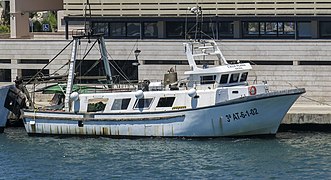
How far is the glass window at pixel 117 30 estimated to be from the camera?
67438 millimetres

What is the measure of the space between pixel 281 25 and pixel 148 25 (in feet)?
26.1

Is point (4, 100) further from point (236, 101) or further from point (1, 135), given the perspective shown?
point (236, 101)

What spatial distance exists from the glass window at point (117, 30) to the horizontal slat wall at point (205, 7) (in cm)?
106

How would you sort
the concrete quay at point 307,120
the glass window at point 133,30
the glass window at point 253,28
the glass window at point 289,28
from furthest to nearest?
the glass window at point 133,30
the glass window at point 253,28
the glass window at point 289,28
the concrete quay at point 307,120

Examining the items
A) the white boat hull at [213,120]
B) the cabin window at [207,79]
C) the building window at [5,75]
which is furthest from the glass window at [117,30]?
the cabin window at [207,79]

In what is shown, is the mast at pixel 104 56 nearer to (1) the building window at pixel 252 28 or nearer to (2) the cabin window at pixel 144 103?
(2) the cabin window at pixel 144 103

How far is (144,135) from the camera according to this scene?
55.0m

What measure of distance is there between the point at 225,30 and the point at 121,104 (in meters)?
12.7

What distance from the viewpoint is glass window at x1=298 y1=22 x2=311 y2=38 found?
64.3 metres

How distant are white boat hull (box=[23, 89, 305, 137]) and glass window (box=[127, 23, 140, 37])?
12452 millimetres

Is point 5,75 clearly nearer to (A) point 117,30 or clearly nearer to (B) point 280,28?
(A) point 117,30

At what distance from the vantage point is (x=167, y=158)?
1935 inches

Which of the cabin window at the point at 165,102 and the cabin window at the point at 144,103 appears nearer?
the cabin window at the point at 165,102

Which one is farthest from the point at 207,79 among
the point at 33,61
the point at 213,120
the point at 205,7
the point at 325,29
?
the point at 33,61
